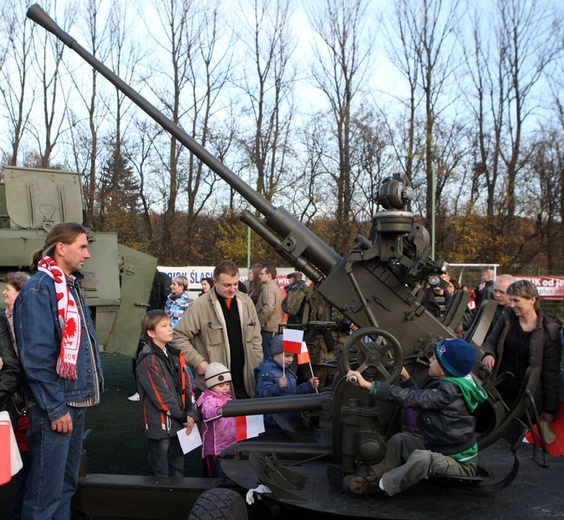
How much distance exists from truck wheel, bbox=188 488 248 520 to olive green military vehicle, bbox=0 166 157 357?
4774mm

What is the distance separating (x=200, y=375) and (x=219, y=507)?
6.49ft

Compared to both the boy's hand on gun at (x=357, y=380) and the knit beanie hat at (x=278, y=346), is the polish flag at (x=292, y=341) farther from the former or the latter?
the boy's hand on gun at (x=357, y=380)

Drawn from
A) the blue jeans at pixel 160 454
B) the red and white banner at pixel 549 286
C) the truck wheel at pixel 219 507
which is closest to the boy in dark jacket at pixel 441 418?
the truck wheel at pixel 219 507

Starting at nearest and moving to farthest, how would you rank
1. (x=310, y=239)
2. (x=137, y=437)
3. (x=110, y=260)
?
(x=310, y=239) < (x=137, y=437) < (x=110, y=260)

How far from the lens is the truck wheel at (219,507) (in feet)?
9.95

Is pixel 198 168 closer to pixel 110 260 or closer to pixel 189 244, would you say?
pixel 189 244

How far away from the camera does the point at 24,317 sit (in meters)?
3.27

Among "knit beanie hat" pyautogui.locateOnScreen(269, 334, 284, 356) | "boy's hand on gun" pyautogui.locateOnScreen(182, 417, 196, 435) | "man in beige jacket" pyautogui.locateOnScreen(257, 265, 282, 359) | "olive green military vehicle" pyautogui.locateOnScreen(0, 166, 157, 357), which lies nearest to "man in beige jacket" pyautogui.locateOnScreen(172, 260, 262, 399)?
"knit beanie hat" pyautogui.locateOnScreen(269, 334, 284, 356)

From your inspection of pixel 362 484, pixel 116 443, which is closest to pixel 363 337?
pixel 362 484

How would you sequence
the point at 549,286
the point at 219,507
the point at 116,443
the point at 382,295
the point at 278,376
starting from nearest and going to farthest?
the point at 219,507 < the point at 382,295 < the point at 278,376 < the point at 116,443 < the point at 549,286

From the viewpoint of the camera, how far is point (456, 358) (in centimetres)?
324

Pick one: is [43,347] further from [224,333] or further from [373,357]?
[224,333]

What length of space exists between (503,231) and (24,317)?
31.2 metres

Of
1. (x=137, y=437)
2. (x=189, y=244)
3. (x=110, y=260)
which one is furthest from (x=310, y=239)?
(x=189, y=244)
